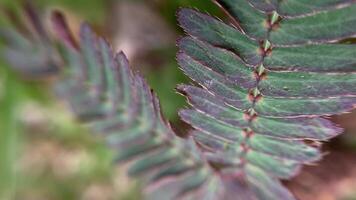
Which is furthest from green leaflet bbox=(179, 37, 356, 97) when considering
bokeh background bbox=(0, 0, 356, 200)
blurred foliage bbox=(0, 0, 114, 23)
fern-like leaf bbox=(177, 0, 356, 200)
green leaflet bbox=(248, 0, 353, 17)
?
blurred foliage bbox=(0, 0, 114, 23)

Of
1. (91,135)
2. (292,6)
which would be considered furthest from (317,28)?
(91,135)

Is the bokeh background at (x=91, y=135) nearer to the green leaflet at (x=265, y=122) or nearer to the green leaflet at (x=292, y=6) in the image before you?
the green leaflet at (x=265, y=122)

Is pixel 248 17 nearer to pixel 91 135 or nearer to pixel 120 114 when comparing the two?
pixel 120 114

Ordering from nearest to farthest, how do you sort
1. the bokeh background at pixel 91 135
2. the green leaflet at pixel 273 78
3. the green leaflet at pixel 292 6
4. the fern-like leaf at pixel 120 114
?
the green leaflet at pixel 292 6 < the green leaflet at pixel 273 78 < the fern-like leaf at pixel 120 114 < the bokeh background at pixel 91 135

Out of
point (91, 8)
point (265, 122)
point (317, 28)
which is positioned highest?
point (91, 8)

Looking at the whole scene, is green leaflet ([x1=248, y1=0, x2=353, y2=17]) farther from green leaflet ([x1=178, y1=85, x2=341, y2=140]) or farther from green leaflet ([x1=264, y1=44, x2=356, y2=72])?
green leaflet ([x1=178, y1=85, x2=341, y2=140])

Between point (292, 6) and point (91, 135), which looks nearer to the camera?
point (292, 6)

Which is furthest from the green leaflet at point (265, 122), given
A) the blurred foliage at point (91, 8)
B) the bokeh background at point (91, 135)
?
the blurred foliage at point (91, 8)
